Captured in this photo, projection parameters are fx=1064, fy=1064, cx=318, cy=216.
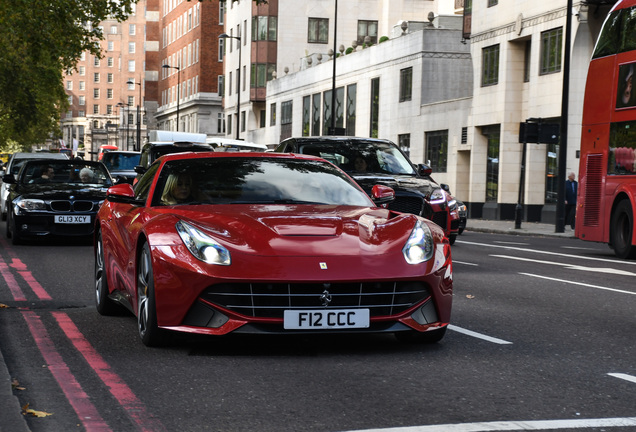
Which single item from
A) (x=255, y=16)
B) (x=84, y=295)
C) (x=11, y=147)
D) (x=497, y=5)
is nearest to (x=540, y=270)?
(x=84, y=295)

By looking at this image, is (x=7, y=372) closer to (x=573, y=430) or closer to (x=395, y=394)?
(x=395, y=394)

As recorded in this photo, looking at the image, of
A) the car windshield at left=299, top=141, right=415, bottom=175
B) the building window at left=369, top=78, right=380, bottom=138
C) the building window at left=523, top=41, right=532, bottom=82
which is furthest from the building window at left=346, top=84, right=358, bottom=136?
the car windshield at left=299, top=141, right=415, bottom=175

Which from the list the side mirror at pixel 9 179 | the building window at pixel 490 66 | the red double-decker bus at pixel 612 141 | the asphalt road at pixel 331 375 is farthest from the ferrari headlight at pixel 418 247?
the building window at pixel 490 66

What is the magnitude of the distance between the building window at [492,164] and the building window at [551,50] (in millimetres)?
4288

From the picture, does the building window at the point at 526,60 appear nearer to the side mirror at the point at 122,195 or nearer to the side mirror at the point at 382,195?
the side mirror at the point at 382,195

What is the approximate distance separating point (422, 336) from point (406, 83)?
147 feet

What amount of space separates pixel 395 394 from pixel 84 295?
5.53m

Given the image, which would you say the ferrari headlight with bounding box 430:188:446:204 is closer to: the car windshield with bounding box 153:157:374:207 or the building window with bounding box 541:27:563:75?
the car windshield with bounding box 153:157:374:207

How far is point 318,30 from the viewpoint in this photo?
78.6m

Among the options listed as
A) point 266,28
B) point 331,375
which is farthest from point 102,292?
point 266,28

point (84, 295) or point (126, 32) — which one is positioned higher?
point (126, 32)

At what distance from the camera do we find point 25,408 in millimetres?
5180

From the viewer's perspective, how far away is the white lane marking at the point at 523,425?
4.85 m

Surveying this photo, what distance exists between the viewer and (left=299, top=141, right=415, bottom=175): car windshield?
637 inches
